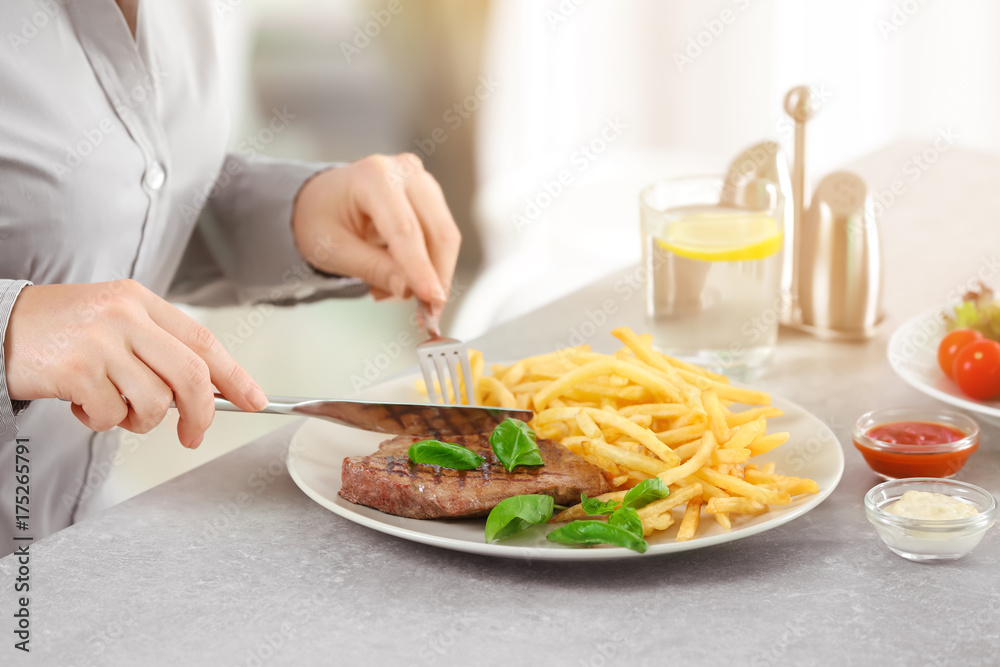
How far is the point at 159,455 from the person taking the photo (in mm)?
4137

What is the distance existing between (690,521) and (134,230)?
4.11 ft

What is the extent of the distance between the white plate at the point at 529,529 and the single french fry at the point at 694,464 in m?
0.07

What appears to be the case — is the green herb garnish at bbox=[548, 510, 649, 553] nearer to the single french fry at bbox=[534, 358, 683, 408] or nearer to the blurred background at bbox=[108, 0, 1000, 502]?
the single french fry at bbox=[534, 358, 683, 408]

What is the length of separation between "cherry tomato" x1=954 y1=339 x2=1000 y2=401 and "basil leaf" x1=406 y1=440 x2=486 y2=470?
2.92 feet

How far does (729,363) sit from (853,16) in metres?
5.43

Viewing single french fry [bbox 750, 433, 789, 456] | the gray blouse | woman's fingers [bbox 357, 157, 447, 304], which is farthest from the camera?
woman's fingers [bbox 357, 157, 447, 304]

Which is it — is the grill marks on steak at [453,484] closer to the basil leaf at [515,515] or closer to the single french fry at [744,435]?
the basil leaf at [515,515]

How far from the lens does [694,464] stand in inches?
48.8

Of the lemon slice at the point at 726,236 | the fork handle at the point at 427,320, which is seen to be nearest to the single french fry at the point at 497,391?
the fork handle at the point at 427,320

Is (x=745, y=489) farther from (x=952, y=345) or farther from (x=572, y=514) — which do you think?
(x=952, y=345)

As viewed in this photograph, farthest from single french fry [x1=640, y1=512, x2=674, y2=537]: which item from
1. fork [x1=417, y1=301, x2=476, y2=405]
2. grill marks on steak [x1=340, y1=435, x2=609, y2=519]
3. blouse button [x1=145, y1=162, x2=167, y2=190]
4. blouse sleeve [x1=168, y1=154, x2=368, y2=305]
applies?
blouse button [x1=145, y1=162, x2=167, y2=190]

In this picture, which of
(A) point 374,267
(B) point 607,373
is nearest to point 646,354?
(B) point 607,373

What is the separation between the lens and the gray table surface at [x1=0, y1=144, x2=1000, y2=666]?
1047 mm

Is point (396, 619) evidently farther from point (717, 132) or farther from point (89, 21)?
point (717, 132)
